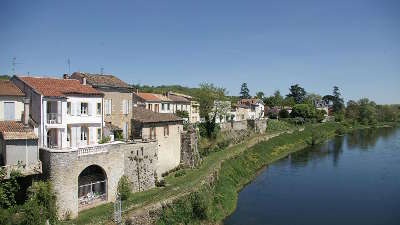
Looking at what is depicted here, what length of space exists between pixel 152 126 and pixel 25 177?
13.1 m

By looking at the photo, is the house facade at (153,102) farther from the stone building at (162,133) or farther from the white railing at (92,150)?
the white railing at (92,150)

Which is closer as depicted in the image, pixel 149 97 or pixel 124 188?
pixel 124 188

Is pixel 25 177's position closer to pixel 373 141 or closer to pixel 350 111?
pixel 373 141

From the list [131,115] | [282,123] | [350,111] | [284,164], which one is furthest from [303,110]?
[131,115]

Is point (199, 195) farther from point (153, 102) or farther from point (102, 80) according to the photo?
point (153, 102)

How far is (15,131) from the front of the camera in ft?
70.9

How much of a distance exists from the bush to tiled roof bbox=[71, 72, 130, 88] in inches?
335

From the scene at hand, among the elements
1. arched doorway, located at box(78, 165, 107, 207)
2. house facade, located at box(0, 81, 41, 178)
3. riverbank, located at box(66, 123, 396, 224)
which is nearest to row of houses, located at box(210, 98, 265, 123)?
riverbank, located at box(66, 123, 396, 224)

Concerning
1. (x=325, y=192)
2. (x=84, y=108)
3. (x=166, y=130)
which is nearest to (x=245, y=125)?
(x=325, y=192)

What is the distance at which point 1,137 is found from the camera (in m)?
21.2

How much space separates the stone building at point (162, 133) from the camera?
31797mm

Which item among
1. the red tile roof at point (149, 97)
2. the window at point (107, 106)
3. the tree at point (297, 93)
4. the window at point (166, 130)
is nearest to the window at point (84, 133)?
the window at point (107, 106)

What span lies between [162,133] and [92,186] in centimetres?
1081

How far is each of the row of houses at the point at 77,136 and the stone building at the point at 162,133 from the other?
Answer: 12cm
